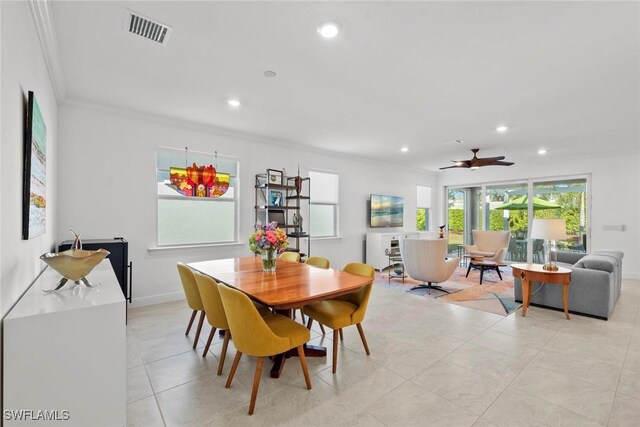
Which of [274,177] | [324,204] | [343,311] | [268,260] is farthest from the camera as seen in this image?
[324,204]

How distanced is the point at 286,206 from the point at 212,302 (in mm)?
3021

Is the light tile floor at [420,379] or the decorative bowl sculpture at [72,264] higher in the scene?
the decorative bowl sculpture at [72,264]

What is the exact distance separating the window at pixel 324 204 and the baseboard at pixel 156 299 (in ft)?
8.77

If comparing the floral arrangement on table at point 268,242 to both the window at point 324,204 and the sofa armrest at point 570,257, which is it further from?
the sofa armrest at point 570,257

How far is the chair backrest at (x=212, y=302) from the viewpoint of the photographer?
2250mm

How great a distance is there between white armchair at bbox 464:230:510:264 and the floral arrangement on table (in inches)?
205

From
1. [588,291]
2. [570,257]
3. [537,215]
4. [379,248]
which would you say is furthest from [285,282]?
[537,215]

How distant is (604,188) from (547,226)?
3.80 meters

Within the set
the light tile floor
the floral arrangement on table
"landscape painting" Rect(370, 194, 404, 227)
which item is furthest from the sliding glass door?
the floral arrangement on table

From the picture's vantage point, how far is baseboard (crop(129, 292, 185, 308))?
12.9 ft

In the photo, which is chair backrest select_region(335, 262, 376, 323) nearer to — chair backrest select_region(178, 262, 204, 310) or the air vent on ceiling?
chair backrest select_region(178, 262, 204, 310)

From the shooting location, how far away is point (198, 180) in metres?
4.41

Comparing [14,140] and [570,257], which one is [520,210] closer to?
[570,257]

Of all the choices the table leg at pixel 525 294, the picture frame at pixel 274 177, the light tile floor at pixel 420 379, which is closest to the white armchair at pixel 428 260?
the table leg at pixel 525 294
